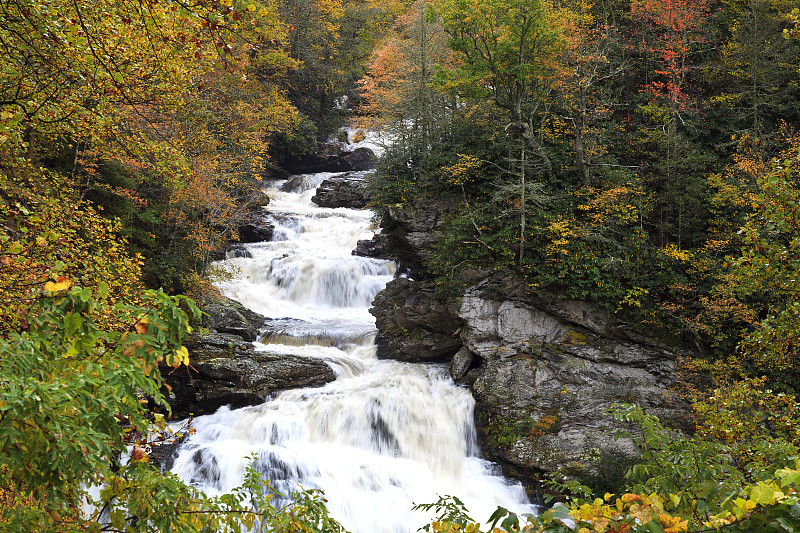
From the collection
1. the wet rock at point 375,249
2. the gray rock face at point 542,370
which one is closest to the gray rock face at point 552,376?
the gray rock face at point 542,370

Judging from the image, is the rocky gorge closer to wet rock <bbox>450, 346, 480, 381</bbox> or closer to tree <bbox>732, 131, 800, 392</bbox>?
wet rock <bbox>450, 346, 480, 381</bbox>

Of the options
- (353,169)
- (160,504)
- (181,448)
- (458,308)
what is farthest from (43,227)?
(353,169)

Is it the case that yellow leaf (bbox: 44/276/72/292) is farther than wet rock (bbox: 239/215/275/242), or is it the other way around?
wet rock (bbox: 239/215/275/242)

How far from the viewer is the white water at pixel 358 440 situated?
8.69 meters

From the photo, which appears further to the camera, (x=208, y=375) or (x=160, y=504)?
(x=208, y=375)

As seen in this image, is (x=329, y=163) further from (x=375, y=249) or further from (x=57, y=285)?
Answer: (x=57, y=285)

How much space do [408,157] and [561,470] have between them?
1152 cm

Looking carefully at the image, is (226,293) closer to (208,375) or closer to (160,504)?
(208,375)

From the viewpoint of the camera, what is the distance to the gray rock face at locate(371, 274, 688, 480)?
991cm

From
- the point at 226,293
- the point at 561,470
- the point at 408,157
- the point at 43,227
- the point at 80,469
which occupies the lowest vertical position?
the point at 561,470

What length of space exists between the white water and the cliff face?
66 centimetres

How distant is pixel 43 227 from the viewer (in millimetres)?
5590

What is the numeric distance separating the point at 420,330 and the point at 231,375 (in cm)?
571

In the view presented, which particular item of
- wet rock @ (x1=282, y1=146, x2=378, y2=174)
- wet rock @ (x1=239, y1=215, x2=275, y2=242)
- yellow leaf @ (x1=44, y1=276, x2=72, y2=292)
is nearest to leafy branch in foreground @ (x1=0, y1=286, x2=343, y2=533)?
yellow leaf @ (x1=44, y1=276, x2=72, y2=292)
